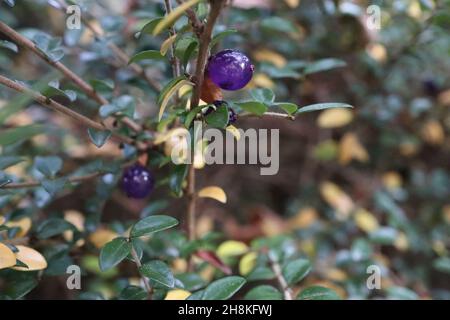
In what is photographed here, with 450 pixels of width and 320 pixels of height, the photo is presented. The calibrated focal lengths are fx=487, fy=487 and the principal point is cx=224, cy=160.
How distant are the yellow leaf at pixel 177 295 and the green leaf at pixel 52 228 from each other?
24 centimetres

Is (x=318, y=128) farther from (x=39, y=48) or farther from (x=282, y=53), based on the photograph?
(x=39, y=48)

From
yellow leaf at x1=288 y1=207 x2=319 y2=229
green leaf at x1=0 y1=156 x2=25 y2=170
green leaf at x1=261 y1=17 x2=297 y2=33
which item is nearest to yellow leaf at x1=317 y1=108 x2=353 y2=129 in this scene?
yellow leaf at x1=288 y1=207 x2=319 y2=229

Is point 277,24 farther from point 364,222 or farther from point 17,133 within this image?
point 17,133

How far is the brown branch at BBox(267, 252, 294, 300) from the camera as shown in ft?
2.92

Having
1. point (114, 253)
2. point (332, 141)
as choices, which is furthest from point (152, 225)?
point (332, 141)

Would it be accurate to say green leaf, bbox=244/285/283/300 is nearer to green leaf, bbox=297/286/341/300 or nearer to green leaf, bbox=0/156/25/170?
green leaf, bbox=297/286/341/300

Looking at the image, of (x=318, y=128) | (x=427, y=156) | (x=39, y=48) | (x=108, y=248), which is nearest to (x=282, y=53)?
(x=318, y=128)

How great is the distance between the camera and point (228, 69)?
678mm

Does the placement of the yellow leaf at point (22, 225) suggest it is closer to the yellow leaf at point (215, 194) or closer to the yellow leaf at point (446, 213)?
the yellow leaf at point (215, 194)

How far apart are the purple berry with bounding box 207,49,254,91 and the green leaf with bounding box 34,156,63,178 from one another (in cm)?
41

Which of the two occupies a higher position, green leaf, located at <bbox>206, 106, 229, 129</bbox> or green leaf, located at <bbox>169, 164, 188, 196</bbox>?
green leaf, located at <bbox>206, 106, 229, 129</bbox>

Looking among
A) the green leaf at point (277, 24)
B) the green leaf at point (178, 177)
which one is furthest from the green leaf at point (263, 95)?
the green leaf at point (277, 24)

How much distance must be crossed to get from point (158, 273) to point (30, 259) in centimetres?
22

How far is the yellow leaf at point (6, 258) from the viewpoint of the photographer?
703mm
